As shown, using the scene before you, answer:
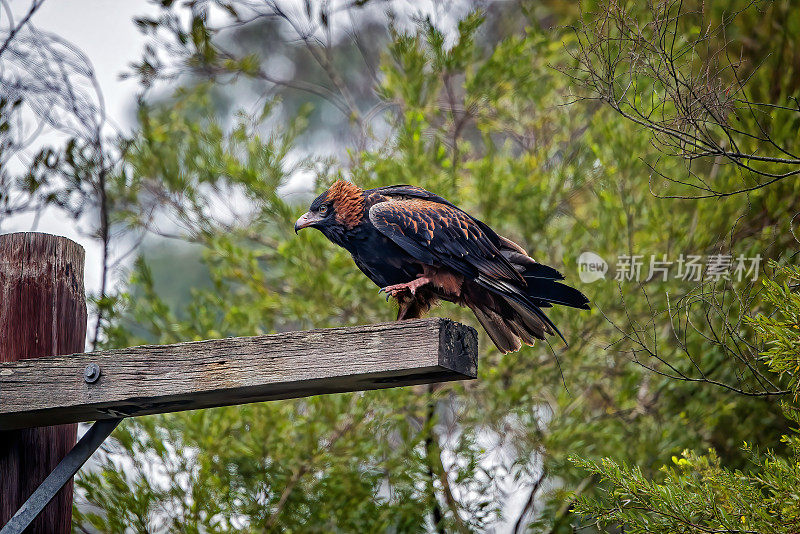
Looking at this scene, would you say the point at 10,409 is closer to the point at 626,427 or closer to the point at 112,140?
the point at 112,140

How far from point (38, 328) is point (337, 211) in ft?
3.36

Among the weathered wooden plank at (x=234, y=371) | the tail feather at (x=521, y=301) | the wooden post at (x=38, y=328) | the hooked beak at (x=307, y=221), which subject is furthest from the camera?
the hooked beak at (x=307, y=221)

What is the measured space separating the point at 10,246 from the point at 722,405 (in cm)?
347

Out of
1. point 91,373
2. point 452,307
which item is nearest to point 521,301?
point 91,373

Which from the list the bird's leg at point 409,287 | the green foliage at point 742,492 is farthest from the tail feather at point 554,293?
the green foliage at point 742,492

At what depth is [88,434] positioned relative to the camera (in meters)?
2.39

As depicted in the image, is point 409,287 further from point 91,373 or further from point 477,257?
point 91,373

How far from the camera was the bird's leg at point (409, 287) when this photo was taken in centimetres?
270

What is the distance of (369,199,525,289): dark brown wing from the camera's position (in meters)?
2.72

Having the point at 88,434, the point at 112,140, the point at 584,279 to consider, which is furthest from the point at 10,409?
the point at 584,279

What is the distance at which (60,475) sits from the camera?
237 centimetres

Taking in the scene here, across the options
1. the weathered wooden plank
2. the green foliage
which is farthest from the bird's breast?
the green foliage

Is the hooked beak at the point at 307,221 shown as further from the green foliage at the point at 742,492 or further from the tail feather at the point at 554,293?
the green foliage at the point at 742,492

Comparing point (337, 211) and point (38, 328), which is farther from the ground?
point (337, 211)
